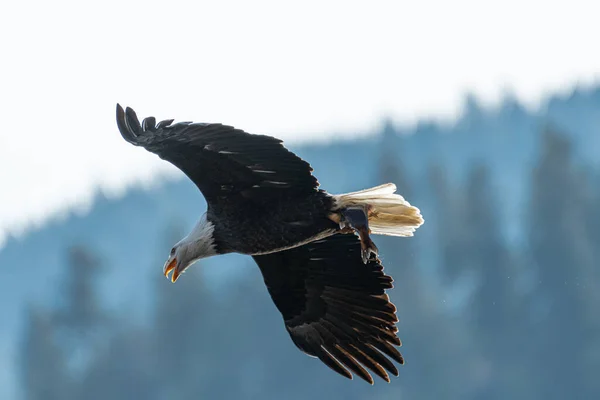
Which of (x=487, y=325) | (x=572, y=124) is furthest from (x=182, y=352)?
(x=572, y=124)

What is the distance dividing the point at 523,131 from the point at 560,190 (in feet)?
89.2

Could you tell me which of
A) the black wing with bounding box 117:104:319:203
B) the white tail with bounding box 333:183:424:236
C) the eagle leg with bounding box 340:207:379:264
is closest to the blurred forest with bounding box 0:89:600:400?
the white tail with bounding box 333:183:424:236

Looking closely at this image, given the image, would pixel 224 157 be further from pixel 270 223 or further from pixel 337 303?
pixel 337 303

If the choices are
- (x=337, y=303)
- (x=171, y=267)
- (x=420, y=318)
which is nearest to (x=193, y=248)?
(x=171, y=267)

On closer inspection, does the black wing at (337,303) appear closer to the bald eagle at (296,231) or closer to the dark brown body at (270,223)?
the bald eagle at (296,231)

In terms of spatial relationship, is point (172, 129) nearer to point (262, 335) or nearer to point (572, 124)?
point (262, 335)

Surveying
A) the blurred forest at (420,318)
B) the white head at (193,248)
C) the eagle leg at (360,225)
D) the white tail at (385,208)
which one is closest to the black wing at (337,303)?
the white tail at (385,208)

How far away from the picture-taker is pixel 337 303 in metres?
10.4

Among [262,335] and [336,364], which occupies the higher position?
[336,364]

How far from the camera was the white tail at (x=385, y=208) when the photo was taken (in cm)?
980

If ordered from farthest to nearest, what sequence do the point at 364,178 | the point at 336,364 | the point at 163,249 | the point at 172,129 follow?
the point at 364,178
the point at 163,249
the point at 336,364
the point at 172,129

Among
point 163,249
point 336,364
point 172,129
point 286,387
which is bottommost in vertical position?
point 286,387

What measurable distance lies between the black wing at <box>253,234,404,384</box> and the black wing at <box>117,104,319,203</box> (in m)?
0.92

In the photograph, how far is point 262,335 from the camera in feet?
192
